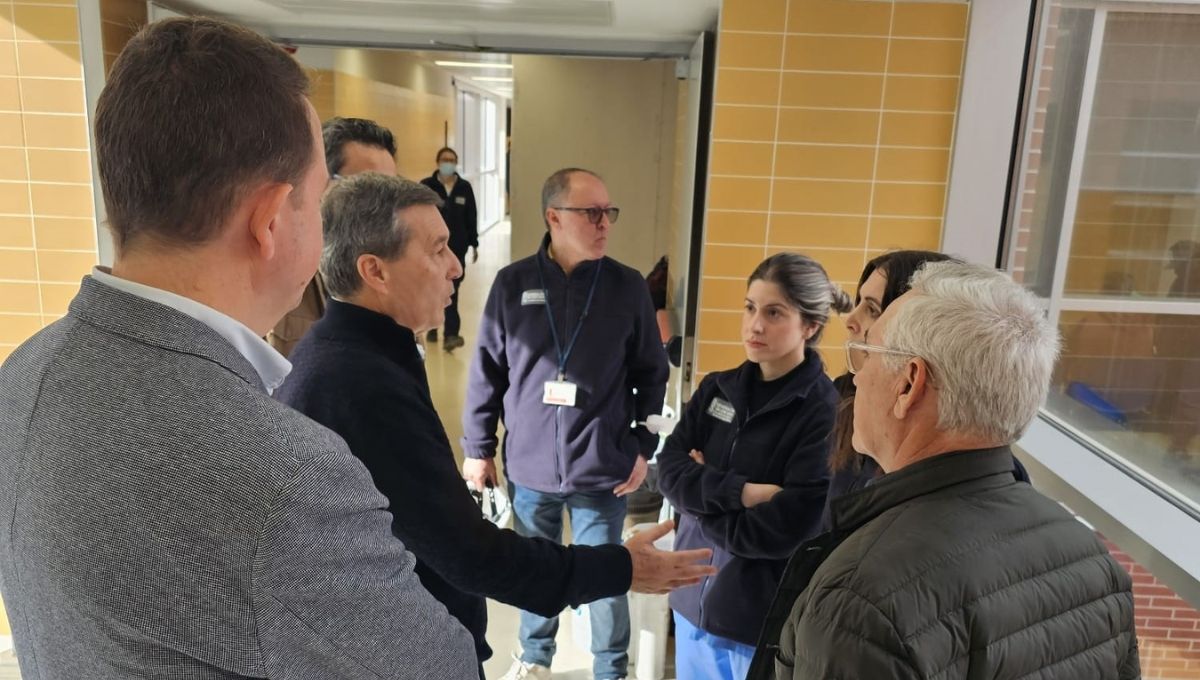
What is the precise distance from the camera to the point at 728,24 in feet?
9.24

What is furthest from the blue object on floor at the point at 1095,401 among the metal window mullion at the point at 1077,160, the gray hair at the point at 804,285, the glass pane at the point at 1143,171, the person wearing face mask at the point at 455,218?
the person wearing face mask at the point at 455,218

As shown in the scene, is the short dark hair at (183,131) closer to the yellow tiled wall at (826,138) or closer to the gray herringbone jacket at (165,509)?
the gray herringbone jacket at (165,509)

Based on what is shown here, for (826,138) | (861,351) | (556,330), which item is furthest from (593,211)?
(861,351)

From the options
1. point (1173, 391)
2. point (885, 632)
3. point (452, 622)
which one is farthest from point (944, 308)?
point (1173, 391)

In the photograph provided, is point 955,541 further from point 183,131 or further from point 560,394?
point 560,394

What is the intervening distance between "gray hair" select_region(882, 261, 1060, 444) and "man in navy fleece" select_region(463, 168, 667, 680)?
4.97 feet

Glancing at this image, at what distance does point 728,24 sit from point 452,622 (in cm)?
257

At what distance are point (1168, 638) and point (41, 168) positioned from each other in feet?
14.9

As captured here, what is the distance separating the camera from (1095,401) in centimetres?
349

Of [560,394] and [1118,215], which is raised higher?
[1118,215]

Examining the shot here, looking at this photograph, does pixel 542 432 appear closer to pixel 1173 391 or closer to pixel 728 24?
pixel 728 24

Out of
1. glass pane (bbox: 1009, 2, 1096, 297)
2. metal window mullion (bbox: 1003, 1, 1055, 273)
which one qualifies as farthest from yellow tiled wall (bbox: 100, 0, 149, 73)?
glass pane (bbox: 1009, 2, 1096, 297)

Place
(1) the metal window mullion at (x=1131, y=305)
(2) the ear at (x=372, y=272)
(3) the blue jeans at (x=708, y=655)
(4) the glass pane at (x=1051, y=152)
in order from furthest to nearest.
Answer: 1. (1) the metal window mullion at (x=1131, y=305)
2. (4) the glass pane at (x=1051, y=152)
3. (3) the blue jeans at (x=708, y=655)
4. (2) the ear at (x=372, y=272)

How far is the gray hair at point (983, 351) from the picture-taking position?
99 centimetres
